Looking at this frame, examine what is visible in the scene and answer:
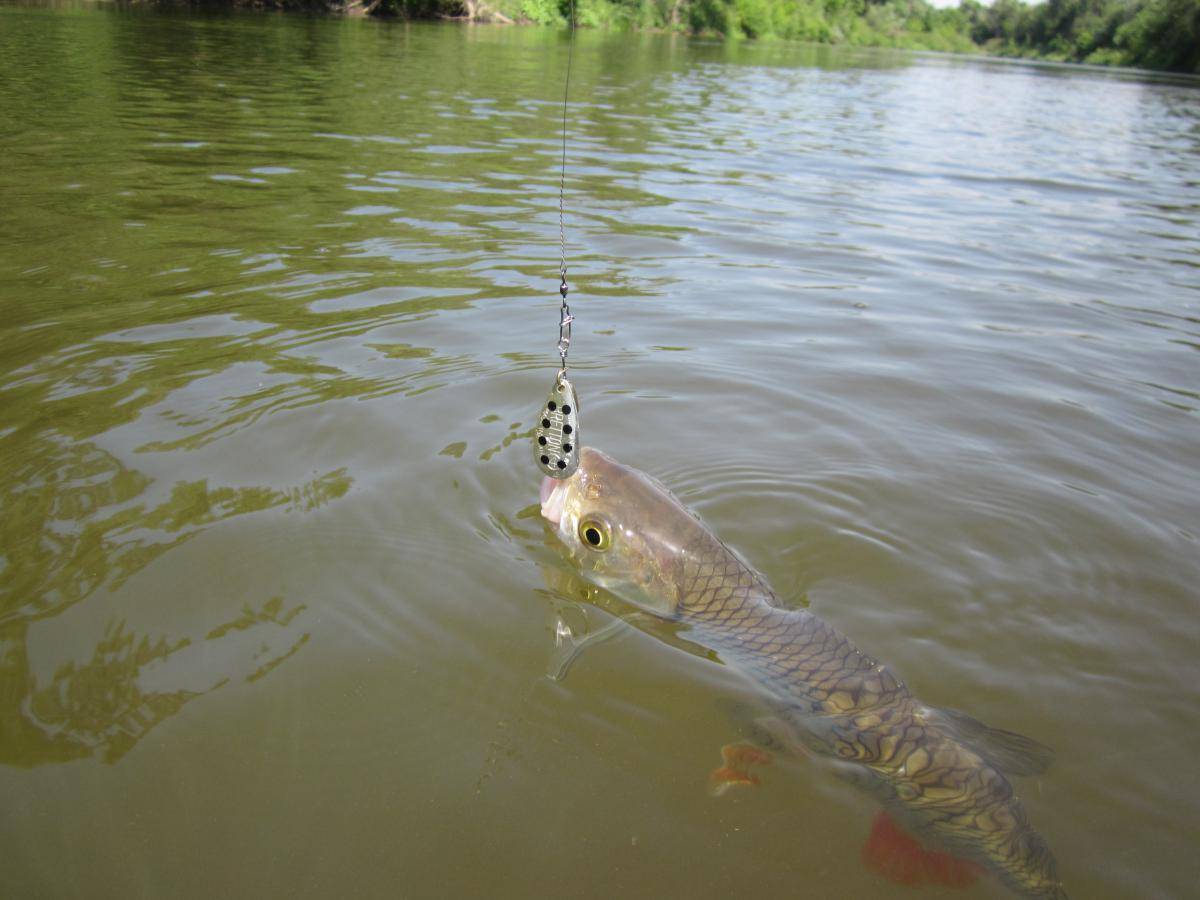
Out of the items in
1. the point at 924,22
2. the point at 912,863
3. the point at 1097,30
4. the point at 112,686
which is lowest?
the point at 912,863

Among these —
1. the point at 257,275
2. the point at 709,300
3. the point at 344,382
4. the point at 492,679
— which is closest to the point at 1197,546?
the point at 492,679

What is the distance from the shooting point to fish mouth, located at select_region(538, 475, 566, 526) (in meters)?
2.96

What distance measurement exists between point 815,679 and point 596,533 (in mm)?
886

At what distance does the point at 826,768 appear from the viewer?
2555 mm

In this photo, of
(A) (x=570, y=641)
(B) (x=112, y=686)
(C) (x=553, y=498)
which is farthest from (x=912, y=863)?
(B) (x=112, y=686)

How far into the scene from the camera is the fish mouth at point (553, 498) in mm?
2965

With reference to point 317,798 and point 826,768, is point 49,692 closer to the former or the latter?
point 317,798

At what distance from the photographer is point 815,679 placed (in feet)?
8.35

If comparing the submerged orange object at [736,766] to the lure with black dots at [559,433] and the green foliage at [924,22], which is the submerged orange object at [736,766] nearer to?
the lure with black dots at [559,433]

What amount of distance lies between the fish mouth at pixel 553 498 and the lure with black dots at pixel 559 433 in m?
0.06

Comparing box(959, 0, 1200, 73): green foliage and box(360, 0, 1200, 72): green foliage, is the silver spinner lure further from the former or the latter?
box(959, 0, 1200, 73): green foliage

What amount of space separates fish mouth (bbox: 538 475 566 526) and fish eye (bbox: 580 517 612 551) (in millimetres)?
118

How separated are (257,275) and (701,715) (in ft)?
16.7

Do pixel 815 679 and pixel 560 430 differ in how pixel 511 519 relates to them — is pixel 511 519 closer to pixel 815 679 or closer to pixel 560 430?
pixel 560 430
